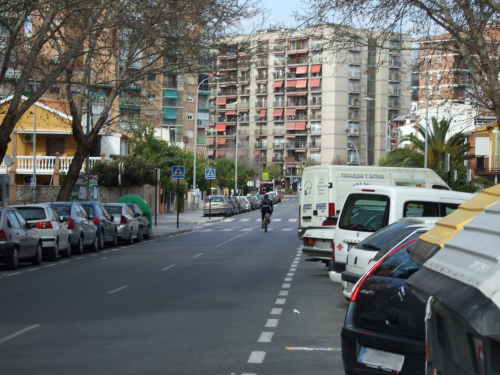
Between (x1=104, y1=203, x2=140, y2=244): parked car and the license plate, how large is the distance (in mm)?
27358

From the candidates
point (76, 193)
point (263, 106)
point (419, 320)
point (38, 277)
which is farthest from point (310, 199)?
point (263, 106)

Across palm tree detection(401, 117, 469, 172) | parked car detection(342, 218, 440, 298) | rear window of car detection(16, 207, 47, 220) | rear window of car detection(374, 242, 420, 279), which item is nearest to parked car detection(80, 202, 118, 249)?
rear window of car detection(16, 207, 47, 220)

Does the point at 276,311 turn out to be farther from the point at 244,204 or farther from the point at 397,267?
the point at 244,204

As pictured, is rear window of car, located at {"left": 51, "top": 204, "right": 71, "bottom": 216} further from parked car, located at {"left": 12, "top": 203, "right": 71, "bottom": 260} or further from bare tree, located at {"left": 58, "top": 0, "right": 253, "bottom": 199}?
bare tree, located at {"left": 58, "top": 0, "right": 253, "bottom": 199}

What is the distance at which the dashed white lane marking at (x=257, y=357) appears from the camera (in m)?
9.88

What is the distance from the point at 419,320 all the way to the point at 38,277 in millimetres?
14290

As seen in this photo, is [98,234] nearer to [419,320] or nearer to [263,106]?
[419,320]

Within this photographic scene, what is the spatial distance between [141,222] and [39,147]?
97.9 feet

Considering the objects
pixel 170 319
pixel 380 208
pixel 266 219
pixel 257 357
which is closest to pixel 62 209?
pixel 380 208

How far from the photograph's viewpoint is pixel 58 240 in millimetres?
26500

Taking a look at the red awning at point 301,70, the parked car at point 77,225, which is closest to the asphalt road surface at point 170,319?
the parked car at point 77,225

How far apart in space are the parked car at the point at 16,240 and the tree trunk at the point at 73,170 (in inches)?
416

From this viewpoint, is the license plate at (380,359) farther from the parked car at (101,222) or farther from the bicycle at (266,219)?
the bicycle at (266,219)

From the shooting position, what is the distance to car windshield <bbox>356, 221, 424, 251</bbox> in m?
10.8
